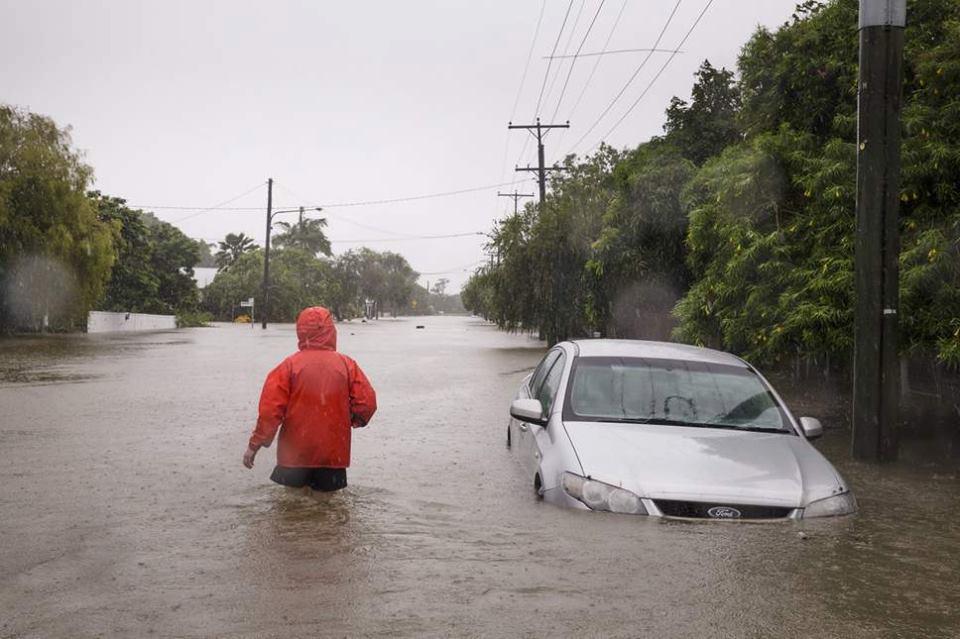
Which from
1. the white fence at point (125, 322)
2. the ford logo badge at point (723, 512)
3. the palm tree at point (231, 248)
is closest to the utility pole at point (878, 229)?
the ford logo badge at point (723, 512)

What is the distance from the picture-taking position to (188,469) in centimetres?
907

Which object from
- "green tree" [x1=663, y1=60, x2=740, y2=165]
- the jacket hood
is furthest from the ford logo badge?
"green tree" [x1=663, y1=60, x2=740, y2=165]

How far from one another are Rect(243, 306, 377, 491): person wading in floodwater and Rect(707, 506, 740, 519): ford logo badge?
238cm

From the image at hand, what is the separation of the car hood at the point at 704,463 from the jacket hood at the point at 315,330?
1.75m

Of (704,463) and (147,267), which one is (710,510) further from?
(147,267)

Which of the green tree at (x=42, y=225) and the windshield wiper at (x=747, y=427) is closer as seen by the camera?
the windshield wiper at (x=747, y=427)

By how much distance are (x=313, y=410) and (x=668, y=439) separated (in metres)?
2.37

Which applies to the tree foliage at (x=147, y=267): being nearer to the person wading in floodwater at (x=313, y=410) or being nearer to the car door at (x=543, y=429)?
the car door at (x=543, y=429)

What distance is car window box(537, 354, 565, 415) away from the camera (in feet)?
24.3

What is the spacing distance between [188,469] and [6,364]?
16875 millimetres

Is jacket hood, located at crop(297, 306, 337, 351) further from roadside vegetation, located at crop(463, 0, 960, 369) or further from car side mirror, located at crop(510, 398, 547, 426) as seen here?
roadside vegetation, located at crop(463, 0, 960, 369)

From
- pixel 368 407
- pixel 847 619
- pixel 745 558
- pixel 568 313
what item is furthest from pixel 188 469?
pixel 568 313

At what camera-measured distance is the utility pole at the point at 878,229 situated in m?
9.06

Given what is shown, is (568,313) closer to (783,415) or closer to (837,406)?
(837,406)
